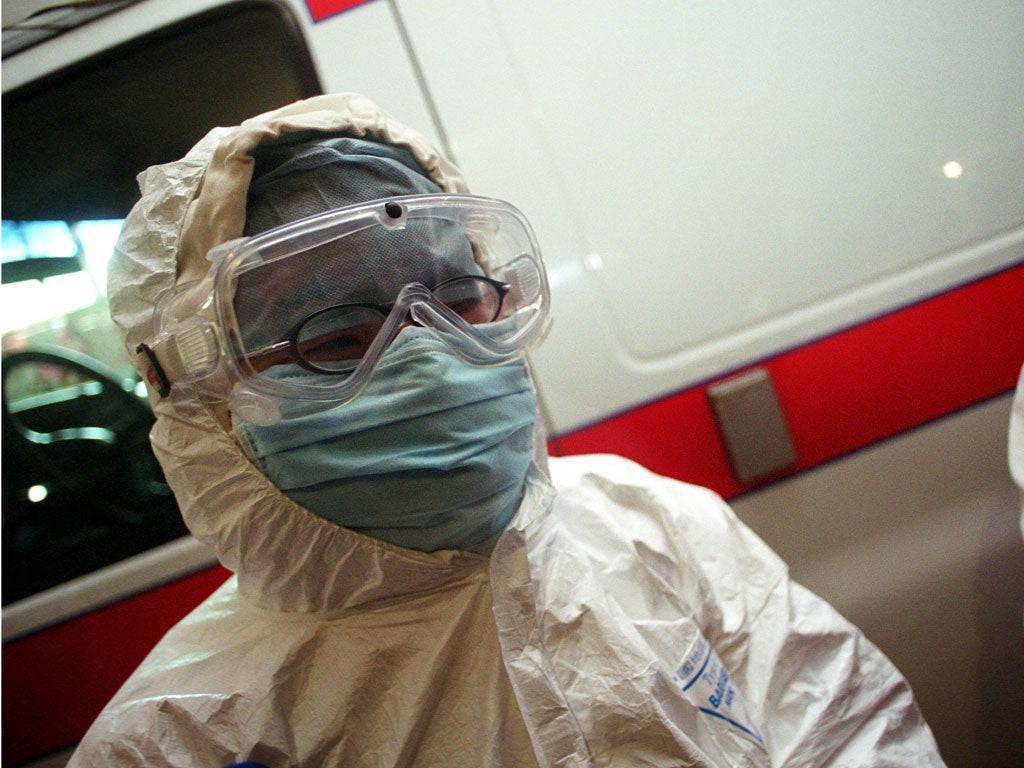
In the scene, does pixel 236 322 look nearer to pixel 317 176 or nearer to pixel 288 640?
pixel 317 176

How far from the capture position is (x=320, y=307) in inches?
45.4

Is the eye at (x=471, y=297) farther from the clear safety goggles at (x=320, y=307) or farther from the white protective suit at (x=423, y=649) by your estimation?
the white protective suit at (x=423, y=649)

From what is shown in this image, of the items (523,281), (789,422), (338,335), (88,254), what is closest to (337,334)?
(338,335)

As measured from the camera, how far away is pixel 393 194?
1270 millimetres

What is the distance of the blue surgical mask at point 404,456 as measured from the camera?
1.07 metres

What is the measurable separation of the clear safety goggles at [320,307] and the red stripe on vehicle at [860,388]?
1.76 ft

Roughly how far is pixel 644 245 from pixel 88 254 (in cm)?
130

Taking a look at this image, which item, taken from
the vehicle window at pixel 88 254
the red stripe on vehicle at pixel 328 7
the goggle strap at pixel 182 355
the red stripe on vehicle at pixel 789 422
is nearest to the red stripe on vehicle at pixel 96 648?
the red stripe on vehicle at pixel 789 422

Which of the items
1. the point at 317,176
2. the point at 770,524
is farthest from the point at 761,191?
the point at 317,176

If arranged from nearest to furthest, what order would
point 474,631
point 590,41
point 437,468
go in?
point 437,468 < point 474,631 < point 590,41

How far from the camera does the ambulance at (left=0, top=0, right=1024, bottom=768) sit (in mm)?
1623

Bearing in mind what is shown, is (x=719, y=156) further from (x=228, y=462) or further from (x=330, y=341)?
(x=228, y=462)

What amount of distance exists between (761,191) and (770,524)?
31.0 inches

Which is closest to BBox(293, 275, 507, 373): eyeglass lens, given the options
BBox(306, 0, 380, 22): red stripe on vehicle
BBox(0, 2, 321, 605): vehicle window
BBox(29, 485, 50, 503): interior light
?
BBox(0, 2, 321, 605): vehicle window
